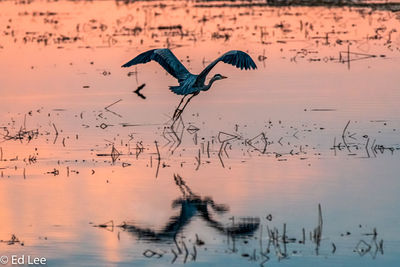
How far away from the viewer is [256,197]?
9820 millimetres

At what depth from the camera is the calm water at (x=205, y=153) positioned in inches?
330

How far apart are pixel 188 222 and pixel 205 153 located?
2917 mm

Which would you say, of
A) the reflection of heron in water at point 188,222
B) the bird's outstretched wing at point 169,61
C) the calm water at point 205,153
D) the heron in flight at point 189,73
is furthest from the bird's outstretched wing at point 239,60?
the reflection of heron in water at point 188,222

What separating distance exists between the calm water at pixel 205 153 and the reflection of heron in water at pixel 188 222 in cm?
2

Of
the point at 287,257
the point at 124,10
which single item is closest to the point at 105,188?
the point at 287,257

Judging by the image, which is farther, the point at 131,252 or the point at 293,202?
the point at 293,202

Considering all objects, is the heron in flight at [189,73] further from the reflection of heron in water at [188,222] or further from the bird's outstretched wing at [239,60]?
the reflection of heron in water at [188,222]

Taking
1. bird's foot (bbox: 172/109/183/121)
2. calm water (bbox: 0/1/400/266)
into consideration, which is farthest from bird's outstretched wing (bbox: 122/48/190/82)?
calm water (bbox: 0/1/400/266)

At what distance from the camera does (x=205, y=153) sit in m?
11.9

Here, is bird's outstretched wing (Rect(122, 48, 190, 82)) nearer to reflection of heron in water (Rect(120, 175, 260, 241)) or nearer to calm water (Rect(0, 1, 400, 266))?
calm water (Rect(0, 1, 400, 266))

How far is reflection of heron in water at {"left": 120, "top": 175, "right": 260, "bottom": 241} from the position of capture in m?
8.63

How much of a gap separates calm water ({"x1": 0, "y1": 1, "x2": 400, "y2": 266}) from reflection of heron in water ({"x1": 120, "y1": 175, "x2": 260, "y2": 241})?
0.06 ft

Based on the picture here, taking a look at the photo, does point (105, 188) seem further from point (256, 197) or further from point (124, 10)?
point (124, 10)

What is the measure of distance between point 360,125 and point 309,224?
4.69 m
